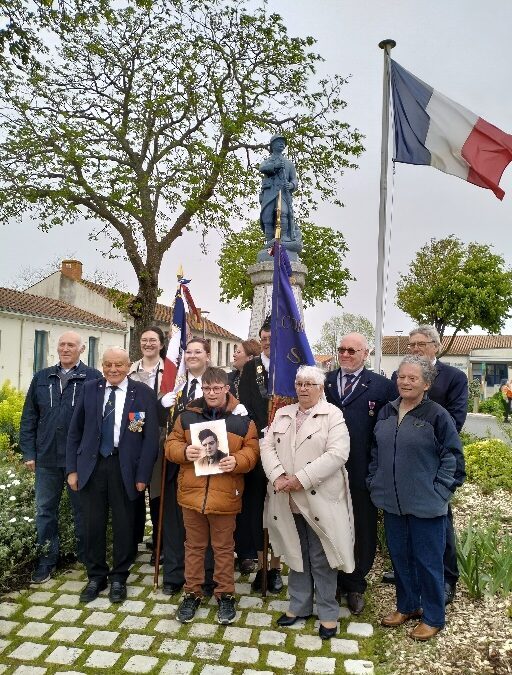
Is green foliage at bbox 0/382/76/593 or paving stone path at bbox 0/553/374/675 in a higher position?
green foliage at bbox 0/382/76/593

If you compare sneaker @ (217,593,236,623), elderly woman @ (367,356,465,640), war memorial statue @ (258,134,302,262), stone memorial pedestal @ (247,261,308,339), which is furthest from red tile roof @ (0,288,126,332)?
elderly woman @ (367,356,465,640)

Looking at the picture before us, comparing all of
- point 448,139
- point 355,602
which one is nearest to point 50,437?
point 355,602

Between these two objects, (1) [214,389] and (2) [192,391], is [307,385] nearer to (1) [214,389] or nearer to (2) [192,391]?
(1) [214,389]

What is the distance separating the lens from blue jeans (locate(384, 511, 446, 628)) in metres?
3.64

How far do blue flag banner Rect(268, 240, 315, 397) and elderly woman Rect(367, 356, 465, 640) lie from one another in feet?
3.36

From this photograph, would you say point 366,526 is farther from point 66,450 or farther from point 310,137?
point 310,137

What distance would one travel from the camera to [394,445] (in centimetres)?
372

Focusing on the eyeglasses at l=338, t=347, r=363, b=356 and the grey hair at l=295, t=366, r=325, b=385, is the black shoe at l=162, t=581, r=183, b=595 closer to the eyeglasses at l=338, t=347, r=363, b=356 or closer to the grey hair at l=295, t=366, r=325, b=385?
the grey hair at l=295, t=366, r=325, b=385

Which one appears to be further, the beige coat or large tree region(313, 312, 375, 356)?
large tree region(313, 312, 375, 356)

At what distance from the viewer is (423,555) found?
3.65m

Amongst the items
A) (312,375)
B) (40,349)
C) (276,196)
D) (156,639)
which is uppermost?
(276,196)

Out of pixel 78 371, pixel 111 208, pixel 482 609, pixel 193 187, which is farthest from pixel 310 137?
pixel 482 609

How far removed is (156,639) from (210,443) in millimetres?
1322

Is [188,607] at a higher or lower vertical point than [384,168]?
lower
